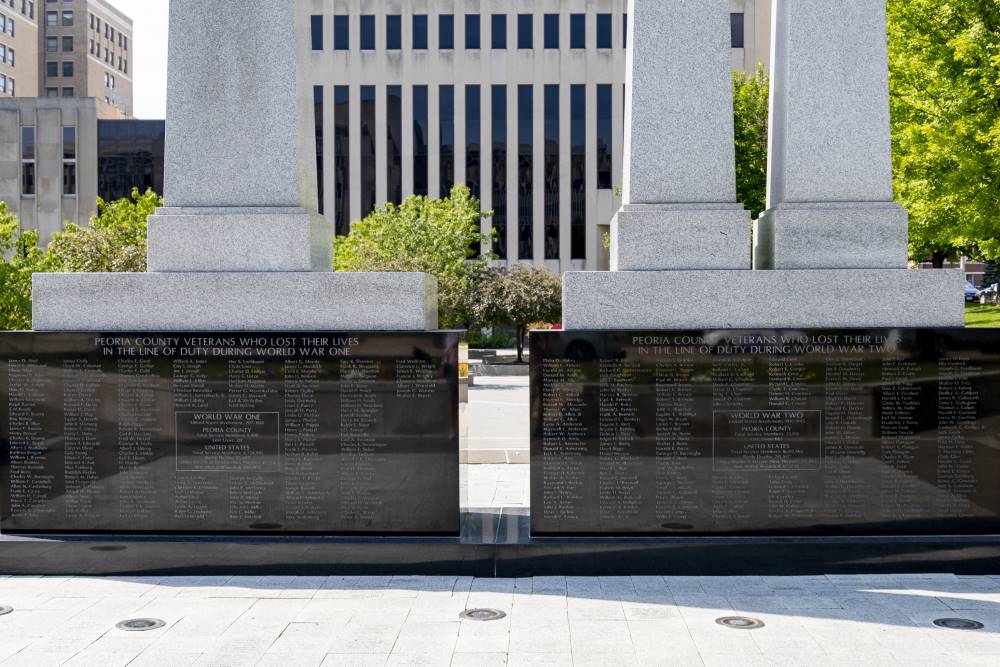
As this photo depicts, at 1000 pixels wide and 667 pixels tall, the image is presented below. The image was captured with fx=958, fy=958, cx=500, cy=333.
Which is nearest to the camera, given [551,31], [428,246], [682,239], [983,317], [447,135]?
[682,239]

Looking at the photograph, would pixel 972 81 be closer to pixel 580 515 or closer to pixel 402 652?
pixel 580 515

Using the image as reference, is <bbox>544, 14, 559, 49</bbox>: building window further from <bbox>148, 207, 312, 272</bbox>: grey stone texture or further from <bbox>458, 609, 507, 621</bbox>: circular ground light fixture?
<bbox>458, 609, 507, 621</bbox>: circular ground light fixture

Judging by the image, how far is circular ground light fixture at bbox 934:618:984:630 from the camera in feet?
22.9

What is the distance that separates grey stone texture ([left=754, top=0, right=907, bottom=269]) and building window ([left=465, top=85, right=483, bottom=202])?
5322 cm

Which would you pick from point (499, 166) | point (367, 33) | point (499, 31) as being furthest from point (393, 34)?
point (499, 166)

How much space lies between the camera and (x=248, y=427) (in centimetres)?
A: 867

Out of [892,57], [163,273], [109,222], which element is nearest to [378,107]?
[109,222]

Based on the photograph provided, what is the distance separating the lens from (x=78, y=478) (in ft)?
28.9

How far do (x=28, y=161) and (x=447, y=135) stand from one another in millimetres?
28406

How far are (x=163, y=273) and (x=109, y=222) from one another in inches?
1242

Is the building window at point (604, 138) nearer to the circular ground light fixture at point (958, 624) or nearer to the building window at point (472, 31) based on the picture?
the building window at point (472, 31)

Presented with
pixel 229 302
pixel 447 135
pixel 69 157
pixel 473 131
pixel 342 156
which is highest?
pixel 473 131

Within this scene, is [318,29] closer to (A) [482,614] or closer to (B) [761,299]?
(B) [761,299]

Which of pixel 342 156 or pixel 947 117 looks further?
pixel 342 156
